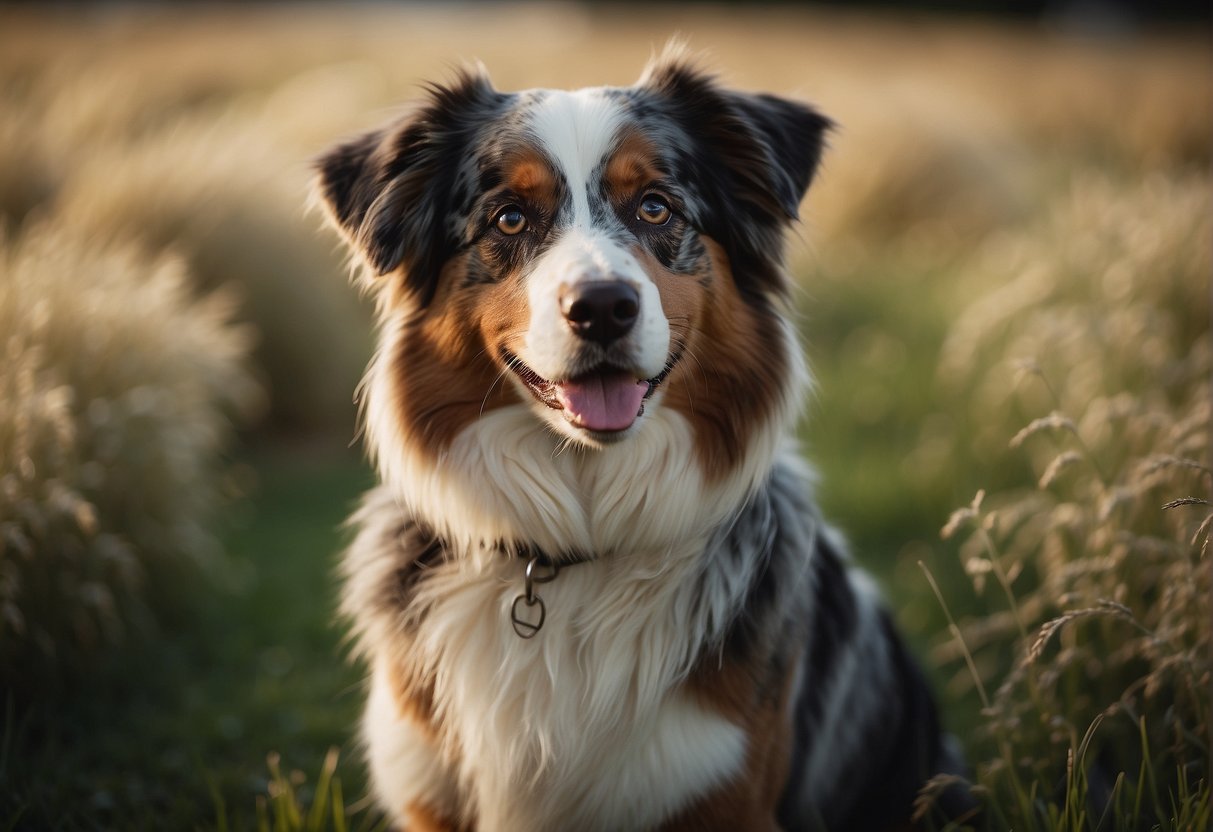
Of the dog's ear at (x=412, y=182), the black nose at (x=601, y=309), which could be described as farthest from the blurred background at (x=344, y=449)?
the black nose at (x=601, y=309)

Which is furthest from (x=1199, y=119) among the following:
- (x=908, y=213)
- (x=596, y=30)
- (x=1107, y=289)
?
(x=596, y=30)

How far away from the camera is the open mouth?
263 centimetres

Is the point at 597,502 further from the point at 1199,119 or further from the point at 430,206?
the point at 1199,119

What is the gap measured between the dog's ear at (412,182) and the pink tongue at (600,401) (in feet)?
2.22

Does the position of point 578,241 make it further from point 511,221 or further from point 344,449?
point 344,449

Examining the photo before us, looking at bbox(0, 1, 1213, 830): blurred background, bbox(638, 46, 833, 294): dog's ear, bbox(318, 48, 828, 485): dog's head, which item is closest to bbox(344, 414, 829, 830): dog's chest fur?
bbox(318, 48, 828, 485): dog's head

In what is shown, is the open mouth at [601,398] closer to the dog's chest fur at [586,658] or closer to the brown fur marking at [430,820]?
the dog's chest fur at [586,658]

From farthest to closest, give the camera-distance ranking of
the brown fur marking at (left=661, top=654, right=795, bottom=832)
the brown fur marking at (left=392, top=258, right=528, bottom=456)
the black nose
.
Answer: the brown fur marking at (left=392, top=258, right=528, bottom=456) → the brown fur marking at (left=661, top=654, right=795, bottom=832) → the black nose

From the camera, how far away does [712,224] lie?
302 cm

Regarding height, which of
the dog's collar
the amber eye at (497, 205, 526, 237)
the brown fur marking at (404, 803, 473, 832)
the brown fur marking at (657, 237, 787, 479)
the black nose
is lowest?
the brown fur marking at (404, 803, 473, 832)

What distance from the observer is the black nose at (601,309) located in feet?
8.06

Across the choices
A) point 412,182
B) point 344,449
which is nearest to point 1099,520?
point 412,182

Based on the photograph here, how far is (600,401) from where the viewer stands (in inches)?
104

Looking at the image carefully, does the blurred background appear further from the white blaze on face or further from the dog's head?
the white blaze on face
